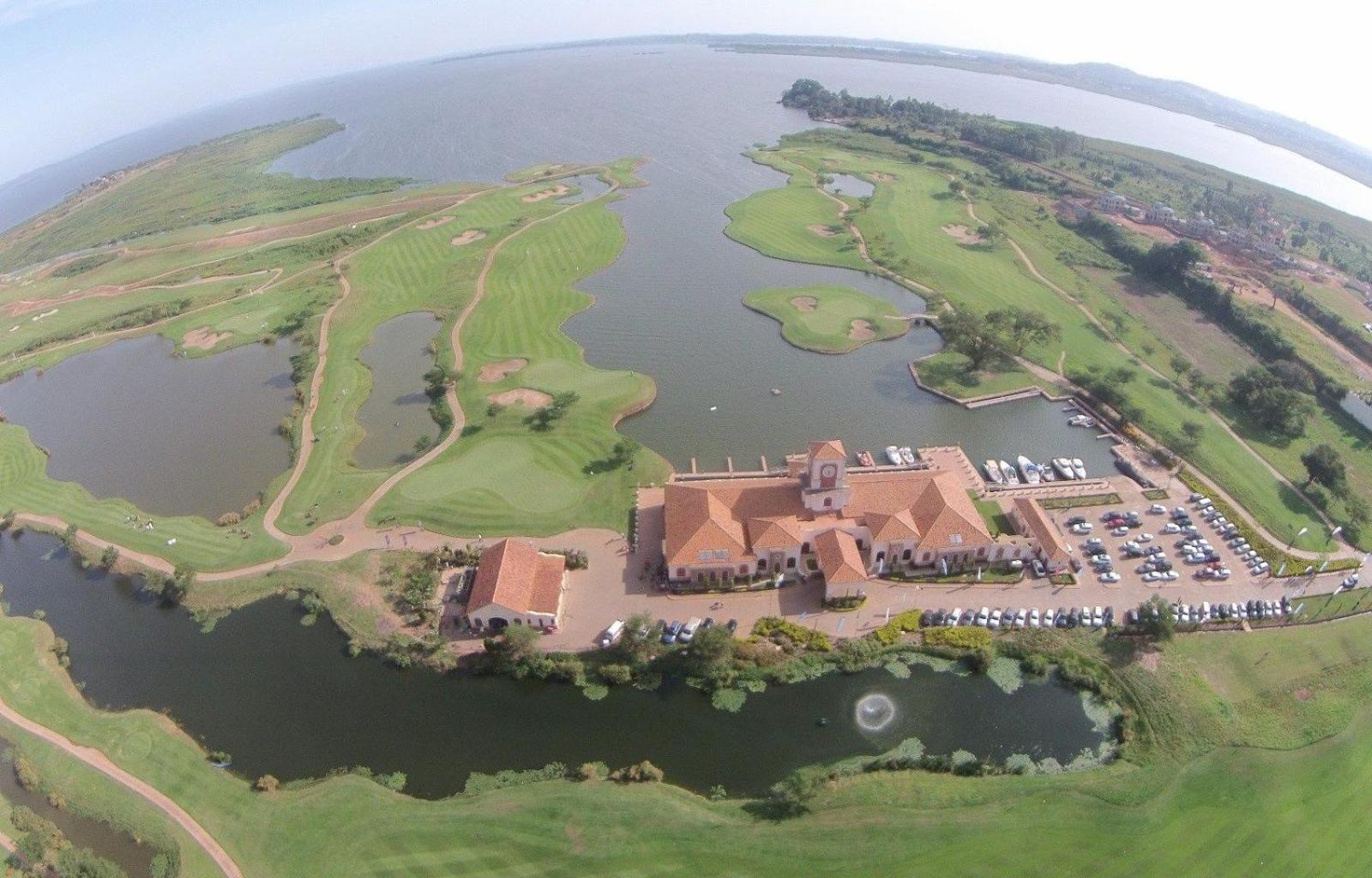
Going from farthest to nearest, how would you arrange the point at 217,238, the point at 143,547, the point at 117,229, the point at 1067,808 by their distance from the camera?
1. the point at 117,229
2. the point at 217,238
3. the point at 143,547
4. the point at 1067,808

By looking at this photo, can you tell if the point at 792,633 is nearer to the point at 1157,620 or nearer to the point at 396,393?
the point at 1157,620

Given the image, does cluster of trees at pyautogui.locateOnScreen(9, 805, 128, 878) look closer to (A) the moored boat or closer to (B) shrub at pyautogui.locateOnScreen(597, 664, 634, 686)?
(B) shrub at pyautogui.locateOnScreen(597, 664, 634, 686)

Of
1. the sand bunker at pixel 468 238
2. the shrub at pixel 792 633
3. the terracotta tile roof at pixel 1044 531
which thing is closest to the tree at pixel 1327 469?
the terracotta tile roof at pixel 1044 531

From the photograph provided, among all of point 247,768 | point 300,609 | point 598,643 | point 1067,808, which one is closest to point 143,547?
point 300,609

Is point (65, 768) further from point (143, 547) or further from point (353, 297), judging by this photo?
point (353, 297)

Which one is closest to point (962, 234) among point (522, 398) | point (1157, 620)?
point (522, 398)

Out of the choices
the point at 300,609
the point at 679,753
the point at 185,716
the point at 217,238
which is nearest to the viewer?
the point at 679,753

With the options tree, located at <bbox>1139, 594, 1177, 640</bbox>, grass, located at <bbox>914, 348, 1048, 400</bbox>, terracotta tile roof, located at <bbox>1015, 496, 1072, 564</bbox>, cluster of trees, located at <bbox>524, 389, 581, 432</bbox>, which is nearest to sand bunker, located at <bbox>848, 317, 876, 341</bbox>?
grass, located at <bbox>914, 348, 1048, 400</bbox>
